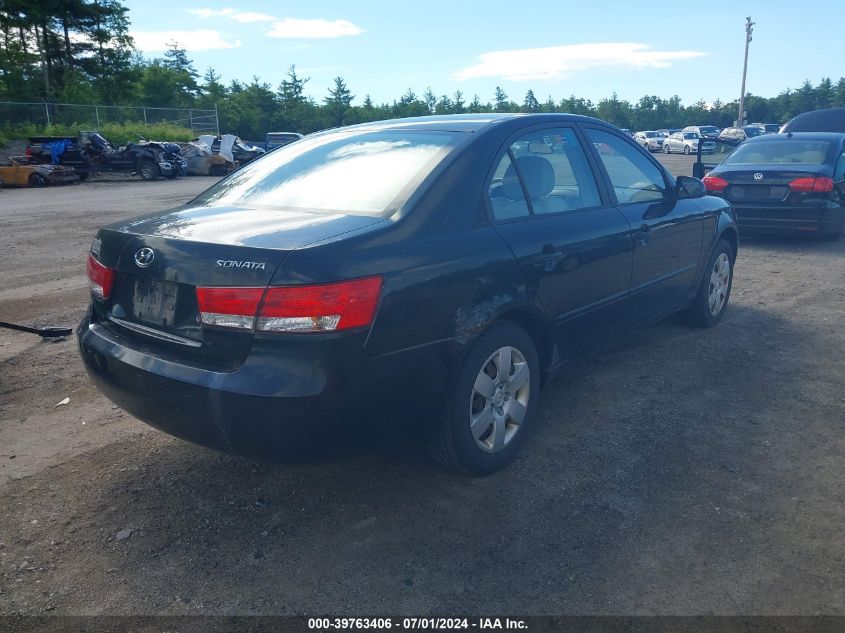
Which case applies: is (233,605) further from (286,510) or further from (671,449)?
(671,449)

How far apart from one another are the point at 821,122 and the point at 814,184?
8.55m

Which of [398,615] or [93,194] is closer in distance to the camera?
[398,615]

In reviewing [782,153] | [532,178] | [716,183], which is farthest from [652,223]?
[782,153]

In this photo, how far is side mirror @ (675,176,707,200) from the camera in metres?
5.12

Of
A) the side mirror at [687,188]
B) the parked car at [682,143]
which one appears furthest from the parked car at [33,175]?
the parked car at [682,143]

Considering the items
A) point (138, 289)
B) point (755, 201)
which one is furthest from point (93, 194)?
point (138, 289)

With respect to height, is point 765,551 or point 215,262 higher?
point 215,262

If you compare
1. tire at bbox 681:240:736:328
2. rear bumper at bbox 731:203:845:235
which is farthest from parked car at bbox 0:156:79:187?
tire at bbox 681:240:736:328

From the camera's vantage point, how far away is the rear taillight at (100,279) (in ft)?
10.5

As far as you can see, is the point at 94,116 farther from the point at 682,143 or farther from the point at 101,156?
the point at 682,143

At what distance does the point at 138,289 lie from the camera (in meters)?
3.07

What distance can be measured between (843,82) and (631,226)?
94.7 meters

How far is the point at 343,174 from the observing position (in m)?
3.56

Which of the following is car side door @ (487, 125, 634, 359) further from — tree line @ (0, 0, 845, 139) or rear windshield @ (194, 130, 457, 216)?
tree line @ (0, 0, 845, 139)
